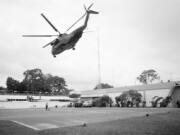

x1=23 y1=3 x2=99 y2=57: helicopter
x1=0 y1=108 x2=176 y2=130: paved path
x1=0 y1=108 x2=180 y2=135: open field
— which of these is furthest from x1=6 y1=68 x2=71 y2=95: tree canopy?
x1=23 y1=3 x2=99 y2=57: helicopter

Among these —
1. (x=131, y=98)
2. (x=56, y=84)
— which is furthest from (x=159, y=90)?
(x=56, y=84)

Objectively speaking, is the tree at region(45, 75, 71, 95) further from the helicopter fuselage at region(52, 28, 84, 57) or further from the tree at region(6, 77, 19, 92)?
the helicopter fuselage at region(52, 28, 84, 57)

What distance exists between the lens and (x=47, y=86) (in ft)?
316

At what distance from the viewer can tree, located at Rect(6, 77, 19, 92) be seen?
88438 millimetres

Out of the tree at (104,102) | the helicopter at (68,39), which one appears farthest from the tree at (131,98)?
the helicopter at (68,39)

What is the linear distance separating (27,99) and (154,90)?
1550 inches

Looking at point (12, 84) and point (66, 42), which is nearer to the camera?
point (66, 42)

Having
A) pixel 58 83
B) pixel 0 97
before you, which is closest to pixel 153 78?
pixel 58 83

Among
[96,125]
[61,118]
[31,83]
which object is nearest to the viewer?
[96,125]

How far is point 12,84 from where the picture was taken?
293 feet

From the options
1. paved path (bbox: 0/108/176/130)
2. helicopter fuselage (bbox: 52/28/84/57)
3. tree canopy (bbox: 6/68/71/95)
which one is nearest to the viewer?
helicopter fuselage (bbox: 52/28/84/57)

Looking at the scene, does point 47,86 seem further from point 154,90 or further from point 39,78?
point 154,90

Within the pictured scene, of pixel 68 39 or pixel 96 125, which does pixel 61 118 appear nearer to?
pixel 96 125

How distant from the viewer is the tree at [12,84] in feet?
290
